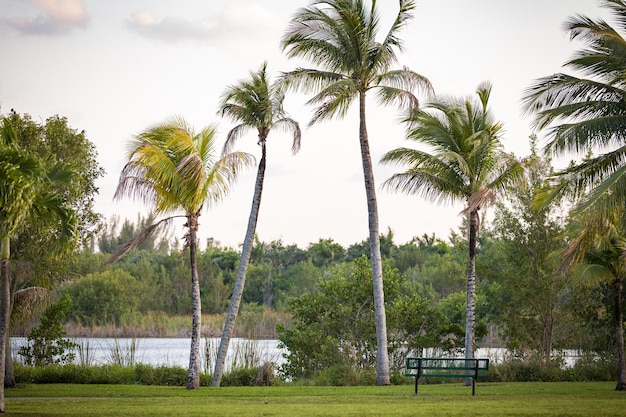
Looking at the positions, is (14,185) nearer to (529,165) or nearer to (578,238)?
(578,238)

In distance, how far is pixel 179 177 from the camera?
21219mm

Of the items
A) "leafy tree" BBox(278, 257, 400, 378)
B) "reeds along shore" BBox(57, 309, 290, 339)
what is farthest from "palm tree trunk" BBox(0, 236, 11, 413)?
"reeds along shore" BBox(57, 309, 290, 339)

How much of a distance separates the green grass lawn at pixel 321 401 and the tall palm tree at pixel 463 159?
4452 millimetres

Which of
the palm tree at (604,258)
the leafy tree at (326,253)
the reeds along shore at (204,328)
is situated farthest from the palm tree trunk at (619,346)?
the leafy tree at (326,253)

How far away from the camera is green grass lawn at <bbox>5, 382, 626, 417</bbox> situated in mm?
14227

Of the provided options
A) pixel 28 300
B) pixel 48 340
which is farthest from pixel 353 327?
pixel 28 300

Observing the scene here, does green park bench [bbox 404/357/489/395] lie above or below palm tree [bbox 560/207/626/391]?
below

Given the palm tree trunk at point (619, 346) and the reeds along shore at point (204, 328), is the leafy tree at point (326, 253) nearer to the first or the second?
the reeds along shore at point (204, 328)

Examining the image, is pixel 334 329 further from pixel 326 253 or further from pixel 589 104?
pixel 326 253

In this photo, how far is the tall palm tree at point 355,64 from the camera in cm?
2333

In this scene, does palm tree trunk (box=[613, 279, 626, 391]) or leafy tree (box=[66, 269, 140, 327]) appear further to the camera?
leafy tree (box=[66, 269, 140, 327])

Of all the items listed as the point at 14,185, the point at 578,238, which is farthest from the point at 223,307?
the point at 14,185

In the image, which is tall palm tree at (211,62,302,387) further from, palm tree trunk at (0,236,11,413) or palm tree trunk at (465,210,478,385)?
palm tree trunk at (0,236,11,413)

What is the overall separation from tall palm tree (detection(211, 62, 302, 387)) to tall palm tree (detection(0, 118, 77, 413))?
813cm
